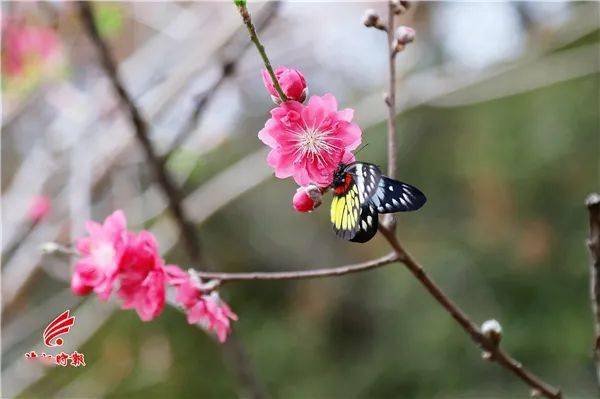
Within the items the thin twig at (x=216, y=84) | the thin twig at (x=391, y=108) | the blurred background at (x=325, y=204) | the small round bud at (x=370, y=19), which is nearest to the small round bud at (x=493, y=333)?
the thin twig at (x=391, y=108)

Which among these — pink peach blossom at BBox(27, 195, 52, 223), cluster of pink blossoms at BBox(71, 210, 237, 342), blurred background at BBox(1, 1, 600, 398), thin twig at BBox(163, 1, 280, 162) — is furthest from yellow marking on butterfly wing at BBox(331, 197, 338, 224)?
pink peach blossom at BBox(27, 195, 52, 223)

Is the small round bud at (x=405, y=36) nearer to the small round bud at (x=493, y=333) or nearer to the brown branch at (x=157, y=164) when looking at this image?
the small round bud at (x=493, y=333)

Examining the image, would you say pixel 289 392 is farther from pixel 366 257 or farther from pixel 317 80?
pixel 317 80

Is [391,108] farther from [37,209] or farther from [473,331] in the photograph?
[37,209]

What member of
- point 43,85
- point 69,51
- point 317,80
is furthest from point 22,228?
point 317,80

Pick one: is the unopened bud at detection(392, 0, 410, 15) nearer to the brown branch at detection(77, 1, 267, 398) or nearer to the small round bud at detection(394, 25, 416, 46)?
the small round bud at detection(394, 25, 416, 46)

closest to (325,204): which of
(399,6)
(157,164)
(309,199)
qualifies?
(157,164)
